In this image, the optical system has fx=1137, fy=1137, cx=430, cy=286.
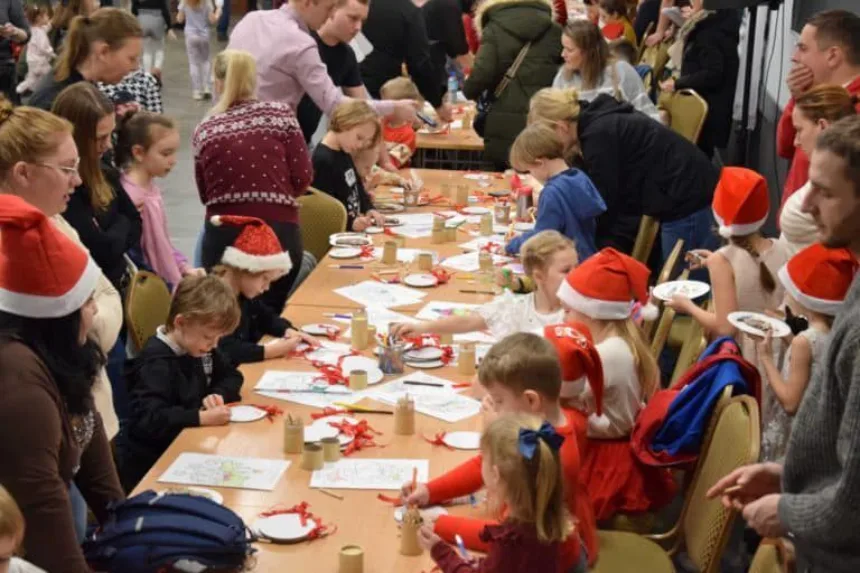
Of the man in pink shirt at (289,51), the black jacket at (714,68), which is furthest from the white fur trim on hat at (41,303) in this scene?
the black jacket at (714,68)

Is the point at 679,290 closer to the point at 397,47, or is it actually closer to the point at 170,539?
the point at 170,539

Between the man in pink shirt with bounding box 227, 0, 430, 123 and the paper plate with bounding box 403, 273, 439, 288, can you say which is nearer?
the paper plate with bounding box 403, 273, 439, 288

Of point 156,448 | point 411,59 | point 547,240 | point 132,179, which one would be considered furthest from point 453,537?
point 411,59

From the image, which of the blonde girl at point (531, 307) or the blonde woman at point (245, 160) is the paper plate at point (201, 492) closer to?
the blonde girl at point (531, 307)

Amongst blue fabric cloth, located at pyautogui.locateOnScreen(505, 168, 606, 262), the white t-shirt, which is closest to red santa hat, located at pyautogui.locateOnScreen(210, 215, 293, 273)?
the white t-shirt

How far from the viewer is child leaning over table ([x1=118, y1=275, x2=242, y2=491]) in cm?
378

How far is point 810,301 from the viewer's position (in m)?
3.56

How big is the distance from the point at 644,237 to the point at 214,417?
10.0 feet

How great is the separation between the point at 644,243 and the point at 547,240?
188cm

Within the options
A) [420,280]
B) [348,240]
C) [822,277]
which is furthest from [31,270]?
[348,240]

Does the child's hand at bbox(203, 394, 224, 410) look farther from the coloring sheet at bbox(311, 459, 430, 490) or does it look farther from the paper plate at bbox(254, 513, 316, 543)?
the paper plate at bbox(254, 513, 316, 543)

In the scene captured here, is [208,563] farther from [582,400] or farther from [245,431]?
[582,400]

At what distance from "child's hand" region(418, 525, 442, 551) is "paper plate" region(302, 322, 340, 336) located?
1796 mm

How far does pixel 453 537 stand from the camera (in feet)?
9.89
